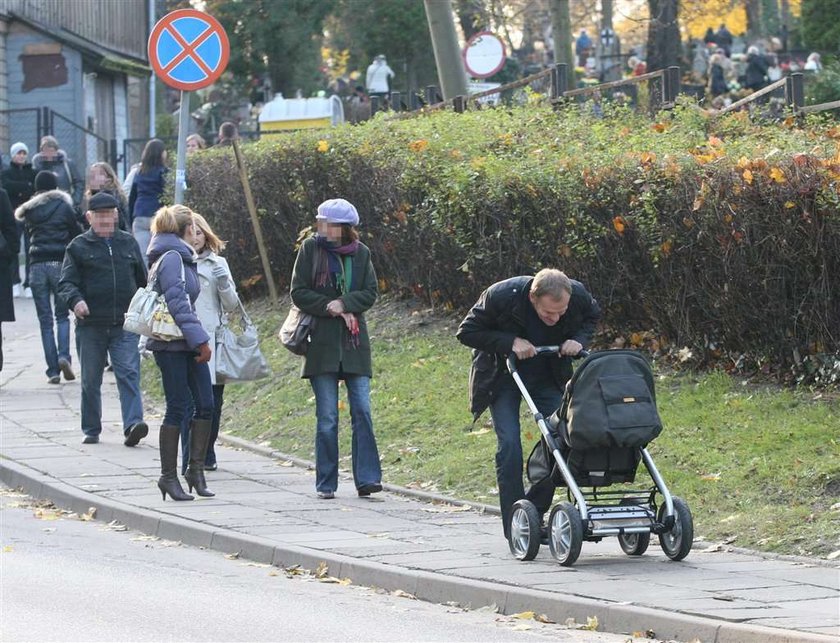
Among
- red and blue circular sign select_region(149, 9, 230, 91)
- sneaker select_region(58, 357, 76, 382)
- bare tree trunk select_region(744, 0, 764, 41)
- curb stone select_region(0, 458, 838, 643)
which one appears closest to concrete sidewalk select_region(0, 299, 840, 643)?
curb stone select_region(0, 458, 838, 643)

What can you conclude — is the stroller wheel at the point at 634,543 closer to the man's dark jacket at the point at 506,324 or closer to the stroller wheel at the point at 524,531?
the stroller wheel at the point at 524,531

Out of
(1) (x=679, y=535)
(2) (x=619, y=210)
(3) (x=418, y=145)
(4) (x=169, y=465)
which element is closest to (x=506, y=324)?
(1) (x=679, y=535)

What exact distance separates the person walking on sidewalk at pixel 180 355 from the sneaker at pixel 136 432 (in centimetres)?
216

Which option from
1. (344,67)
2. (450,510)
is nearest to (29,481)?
(450,510)

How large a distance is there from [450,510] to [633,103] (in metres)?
8.51

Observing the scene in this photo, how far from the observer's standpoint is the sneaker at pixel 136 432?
13.7 meters

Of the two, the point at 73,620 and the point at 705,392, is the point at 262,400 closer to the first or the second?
the point at 705,392

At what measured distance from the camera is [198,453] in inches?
456

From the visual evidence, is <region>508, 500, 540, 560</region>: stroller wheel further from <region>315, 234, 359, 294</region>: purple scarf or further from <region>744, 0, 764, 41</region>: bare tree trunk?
<region>744, 0, 764, 41</region>: bare tree trunk

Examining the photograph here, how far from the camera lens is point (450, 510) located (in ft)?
35.9

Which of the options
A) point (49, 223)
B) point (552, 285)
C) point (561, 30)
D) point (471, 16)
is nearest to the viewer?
point (552, 285)

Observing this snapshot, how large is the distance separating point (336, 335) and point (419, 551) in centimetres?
242

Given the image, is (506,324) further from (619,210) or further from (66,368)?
(66,368)

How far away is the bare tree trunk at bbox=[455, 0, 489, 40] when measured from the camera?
31422mm
